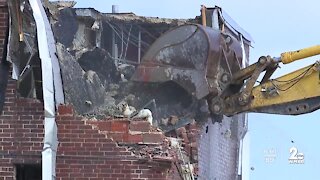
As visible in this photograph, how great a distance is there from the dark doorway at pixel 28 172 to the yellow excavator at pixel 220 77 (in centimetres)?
385

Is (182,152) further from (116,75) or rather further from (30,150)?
(116,75)

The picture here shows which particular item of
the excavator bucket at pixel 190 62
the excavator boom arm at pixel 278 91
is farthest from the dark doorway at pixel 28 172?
the excavator boom arm at pixel 278 91

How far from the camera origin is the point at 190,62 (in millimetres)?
17547

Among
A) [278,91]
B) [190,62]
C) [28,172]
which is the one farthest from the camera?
[190,62]

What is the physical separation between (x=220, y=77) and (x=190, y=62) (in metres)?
0.63

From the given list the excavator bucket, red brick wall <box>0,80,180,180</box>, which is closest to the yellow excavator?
the excavator bucket

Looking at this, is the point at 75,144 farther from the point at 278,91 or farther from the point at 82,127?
the point at 278,91

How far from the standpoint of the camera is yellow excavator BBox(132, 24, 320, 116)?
54.8ft

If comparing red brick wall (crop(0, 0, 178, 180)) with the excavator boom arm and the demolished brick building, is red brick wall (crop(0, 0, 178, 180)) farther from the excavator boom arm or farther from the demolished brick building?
the excavator boom arm

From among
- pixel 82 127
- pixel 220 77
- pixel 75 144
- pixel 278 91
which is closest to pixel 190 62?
pixel 220 77

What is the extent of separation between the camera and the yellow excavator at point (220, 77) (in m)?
16.7

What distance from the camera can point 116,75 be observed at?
18.9 meters

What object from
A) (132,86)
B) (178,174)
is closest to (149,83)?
(132,86)

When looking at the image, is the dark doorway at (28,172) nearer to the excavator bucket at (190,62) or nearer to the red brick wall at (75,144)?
the red brick wall at (75,144)
